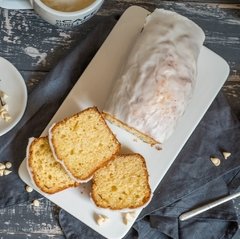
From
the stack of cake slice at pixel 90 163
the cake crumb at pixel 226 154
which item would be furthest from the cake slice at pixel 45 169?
the cake crumb at pixel 226 154

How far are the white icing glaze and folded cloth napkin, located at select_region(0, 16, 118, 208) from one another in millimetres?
151

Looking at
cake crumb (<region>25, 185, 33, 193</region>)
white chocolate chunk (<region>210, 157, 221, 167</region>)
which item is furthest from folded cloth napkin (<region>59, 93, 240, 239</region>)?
cake crumb (<region>25, 185, 33, 193</region>)

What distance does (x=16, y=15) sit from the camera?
186 cm

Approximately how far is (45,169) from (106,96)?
272 millimetres

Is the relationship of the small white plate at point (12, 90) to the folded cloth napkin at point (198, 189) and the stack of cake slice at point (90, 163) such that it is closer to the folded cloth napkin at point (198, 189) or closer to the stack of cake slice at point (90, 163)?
the stack of cake slice at point (90, 163)

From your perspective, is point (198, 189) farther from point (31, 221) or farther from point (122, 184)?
point (31, 221)

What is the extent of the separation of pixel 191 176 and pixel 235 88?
11.9 inches

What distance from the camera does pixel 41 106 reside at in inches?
69.9

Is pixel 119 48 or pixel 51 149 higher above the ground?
pixel 119 48

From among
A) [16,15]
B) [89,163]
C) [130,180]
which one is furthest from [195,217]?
[16,15]

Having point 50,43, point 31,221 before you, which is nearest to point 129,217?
point 31,221

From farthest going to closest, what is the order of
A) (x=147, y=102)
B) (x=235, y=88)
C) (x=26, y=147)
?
1. (x=235, y=88)
2. (x=26, y=147)
3. (x=147, y=102)

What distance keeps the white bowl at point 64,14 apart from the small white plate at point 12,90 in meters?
0.17

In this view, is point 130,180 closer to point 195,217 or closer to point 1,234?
point 195,217
